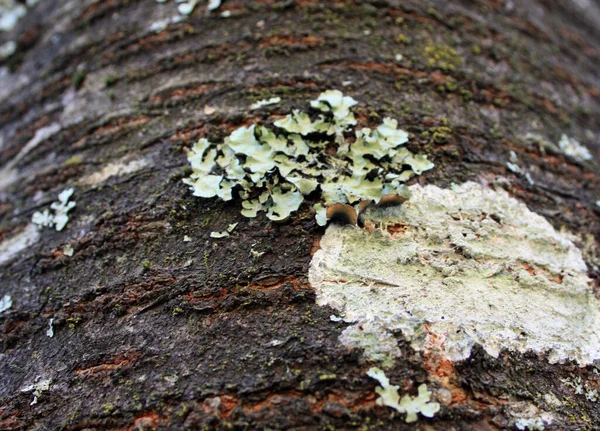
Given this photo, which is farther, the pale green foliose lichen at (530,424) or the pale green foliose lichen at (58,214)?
the pale green foliose lichen at (58,214)

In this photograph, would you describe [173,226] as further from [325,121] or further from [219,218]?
[325,121]

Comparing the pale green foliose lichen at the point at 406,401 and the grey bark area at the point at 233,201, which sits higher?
the pale green foliose lichen at the point at 406,401

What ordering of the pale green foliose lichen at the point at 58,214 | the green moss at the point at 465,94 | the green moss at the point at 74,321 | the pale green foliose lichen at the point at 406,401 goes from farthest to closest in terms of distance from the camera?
the green moss at the point at 465,94 < the pale green foliose lichen at the point at 58,214 < the green moss at the point at 74,321 < the pale green foliose lichen at the point at 406,401

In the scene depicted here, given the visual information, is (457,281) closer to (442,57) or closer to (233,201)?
(233,201)

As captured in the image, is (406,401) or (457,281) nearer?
(406,401)

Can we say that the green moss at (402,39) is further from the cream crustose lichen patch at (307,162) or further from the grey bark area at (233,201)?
the cream crustose lichen patch at (307,162)

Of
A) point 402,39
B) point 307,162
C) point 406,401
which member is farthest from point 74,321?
point 402,39

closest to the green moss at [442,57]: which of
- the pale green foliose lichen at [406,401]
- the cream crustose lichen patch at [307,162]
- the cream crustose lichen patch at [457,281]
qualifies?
the cream crustose lichen patch at [307,162]

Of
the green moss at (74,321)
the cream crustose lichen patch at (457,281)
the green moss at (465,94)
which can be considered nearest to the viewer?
the cream crustose lichen patch at (457,281)
